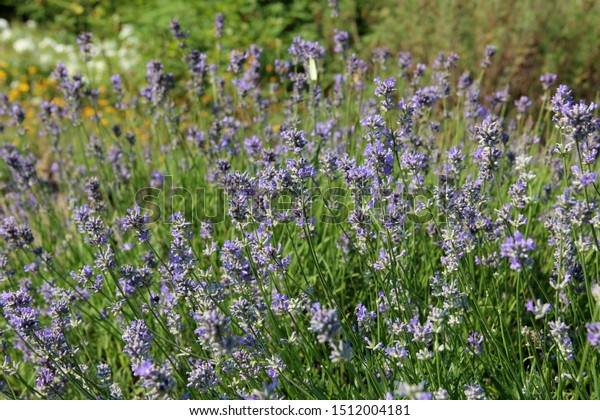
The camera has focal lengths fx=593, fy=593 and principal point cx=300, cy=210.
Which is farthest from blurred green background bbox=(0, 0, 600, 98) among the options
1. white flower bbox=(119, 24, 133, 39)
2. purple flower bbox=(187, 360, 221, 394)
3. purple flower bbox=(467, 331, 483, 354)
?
purple flower bbox=(187, 360, 221, 394)

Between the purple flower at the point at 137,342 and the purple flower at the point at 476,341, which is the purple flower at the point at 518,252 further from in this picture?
the purple flower at the point at 137,342

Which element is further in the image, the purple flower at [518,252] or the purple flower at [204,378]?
the purple flower at [204,378]

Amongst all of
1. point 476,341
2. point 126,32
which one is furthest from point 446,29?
point 126,32

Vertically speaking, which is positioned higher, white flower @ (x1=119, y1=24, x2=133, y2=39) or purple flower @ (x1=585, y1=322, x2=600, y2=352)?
white flower @ (x1=119, y1=24, x2=133, y2=39)

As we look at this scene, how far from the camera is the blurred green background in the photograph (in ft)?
20.9

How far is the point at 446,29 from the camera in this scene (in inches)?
255

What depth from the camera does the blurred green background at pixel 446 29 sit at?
636cm

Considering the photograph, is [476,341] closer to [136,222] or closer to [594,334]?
[594,334]

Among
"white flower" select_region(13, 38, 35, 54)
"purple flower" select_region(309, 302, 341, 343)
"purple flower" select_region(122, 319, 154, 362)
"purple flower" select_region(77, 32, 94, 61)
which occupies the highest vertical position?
"purple flower" select_region(77, 32, 94, 61)

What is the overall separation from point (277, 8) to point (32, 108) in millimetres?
3947

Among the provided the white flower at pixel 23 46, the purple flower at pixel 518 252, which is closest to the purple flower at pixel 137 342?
the purple flower at pixel 518 252

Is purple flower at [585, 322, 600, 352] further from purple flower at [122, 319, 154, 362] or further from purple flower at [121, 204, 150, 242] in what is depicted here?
purple flower at [121, 204, 150, 242]

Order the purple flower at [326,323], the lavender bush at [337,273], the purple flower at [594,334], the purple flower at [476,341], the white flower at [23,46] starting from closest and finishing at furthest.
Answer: the purple flower at [326,323] < the purple flower at [594,334] < the lavender bush at [337,273] < the purple flower at [476,341] < the white flower at [23,46]
